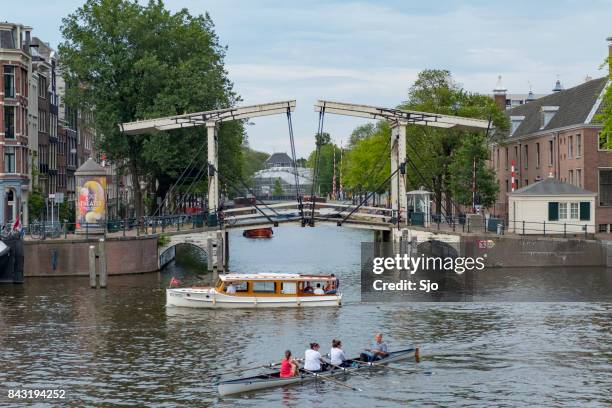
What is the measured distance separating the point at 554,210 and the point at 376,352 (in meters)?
35.3

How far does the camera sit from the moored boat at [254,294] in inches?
2000

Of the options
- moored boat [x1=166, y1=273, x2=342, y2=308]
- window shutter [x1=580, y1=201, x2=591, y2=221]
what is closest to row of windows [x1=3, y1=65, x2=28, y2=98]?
moored boat [x1=166, y1=273, x2=342, y2=308]

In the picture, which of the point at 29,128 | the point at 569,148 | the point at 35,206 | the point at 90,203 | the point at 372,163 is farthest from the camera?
the point at 372,163

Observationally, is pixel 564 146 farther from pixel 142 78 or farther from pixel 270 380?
pixel 270 380

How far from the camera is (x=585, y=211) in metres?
70.1

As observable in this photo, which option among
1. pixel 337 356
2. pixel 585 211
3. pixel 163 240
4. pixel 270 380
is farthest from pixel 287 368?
pixel 585 211

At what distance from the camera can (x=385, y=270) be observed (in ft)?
223

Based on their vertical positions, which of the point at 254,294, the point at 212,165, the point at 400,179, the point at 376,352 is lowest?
the point at 376,352

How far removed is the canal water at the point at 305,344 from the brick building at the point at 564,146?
2137 cm

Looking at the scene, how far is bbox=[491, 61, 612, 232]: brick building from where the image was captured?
265 feet

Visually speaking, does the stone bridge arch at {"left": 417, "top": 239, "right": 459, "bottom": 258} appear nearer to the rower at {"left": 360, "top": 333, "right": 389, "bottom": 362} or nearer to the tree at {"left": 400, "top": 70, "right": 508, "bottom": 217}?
the tree at {"left": 400, "top": 70, "right": 508, "bottom": 217}

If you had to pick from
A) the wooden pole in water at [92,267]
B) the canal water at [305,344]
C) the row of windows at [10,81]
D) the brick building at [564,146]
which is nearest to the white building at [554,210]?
the brick building at [564,146]

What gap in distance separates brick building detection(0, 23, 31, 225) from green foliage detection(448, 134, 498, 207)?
32017 millimetres

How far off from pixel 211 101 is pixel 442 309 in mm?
32974
